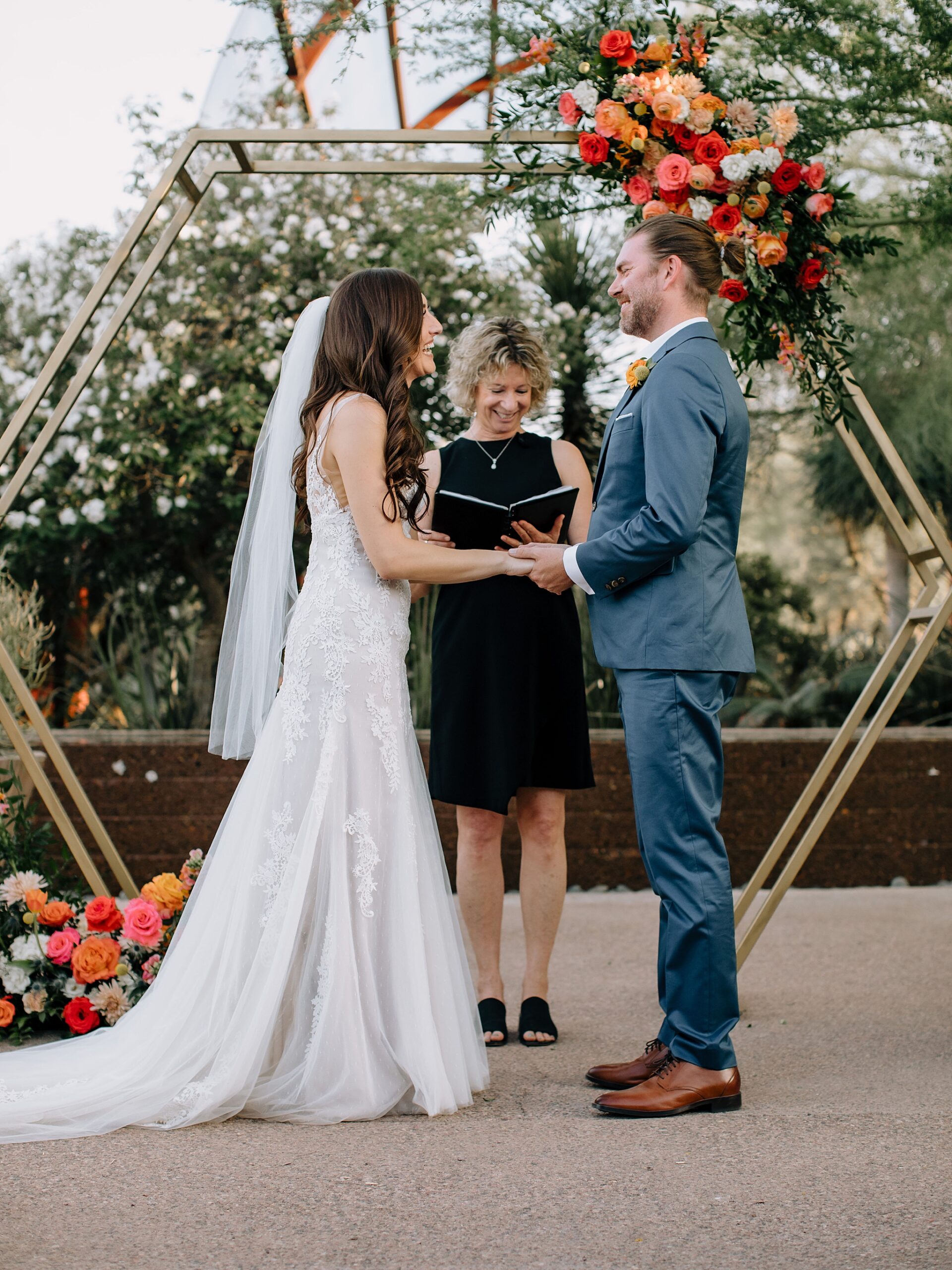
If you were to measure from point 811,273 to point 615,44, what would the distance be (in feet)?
2.86

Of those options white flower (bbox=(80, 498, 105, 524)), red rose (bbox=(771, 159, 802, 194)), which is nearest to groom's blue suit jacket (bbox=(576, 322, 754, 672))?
red rose (bbox=(771, 159, 802, 194))

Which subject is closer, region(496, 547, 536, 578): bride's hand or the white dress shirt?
the white dress shirt

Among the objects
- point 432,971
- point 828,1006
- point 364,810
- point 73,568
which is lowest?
point 828,1006

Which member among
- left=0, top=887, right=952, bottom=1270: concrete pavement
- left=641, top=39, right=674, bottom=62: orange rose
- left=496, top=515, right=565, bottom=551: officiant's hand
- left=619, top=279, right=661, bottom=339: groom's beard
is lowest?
left=0, top=887, right=952, bottom=1270: concrete pavement

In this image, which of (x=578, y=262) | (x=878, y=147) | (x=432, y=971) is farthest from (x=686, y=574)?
(x=878, y=147)

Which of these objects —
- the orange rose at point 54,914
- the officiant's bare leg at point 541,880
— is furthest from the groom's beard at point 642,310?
the orange rose at point 54,914

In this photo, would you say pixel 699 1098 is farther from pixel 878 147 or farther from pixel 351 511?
pixel 878 147

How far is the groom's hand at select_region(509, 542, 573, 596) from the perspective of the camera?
2.96m

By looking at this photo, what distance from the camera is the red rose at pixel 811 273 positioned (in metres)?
3.46

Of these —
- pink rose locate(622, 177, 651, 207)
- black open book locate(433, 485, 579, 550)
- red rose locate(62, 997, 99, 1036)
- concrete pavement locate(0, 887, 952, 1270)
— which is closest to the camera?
concrete pavement locate(0, 887, 952, 1270)

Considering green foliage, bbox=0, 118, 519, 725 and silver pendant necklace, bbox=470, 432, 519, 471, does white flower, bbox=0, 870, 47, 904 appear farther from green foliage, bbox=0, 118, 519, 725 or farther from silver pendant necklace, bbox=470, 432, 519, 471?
green foliage, bbox=0, 118, 519, 725

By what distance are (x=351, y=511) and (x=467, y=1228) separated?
1.57 m

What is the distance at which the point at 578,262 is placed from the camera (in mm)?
7227

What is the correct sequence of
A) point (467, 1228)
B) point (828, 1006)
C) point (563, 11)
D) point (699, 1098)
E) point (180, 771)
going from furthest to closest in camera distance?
point (180, 771)
point (563, 11)
point (828, 1006)
point (699, 1098)
point (467, 1228)
